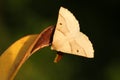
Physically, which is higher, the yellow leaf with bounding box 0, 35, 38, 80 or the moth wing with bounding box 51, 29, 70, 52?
the moth wing with bounding box 51, 29, 70, 52

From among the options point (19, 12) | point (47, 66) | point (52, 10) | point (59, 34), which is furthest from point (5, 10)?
point (59, 34)

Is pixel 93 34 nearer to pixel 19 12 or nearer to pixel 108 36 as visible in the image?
pixel 108 36

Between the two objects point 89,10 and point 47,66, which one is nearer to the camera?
point 47,66

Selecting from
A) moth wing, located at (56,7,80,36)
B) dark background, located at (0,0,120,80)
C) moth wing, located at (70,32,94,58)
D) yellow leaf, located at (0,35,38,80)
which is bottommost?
dark background, located at (0,0,120,80)

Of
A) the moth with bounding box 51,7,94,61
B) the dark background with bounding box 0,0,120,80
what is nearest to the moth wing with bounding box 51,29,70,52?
the moth with bounding box 51,7,94,61

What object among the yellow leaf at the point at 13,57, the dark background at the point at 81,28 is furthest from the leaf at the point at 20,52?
the dark background at the point at 81,28

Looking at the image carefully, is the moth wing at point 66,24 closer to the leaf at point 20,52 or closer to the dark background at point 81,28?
the leaf at point 20,52

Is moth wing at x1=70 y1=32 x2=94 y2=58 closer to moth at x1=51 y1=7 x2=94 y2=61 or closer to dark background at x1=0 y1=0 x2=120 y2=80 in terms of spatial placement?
moth at x1=51 y1=7 x2=94 y2=61
